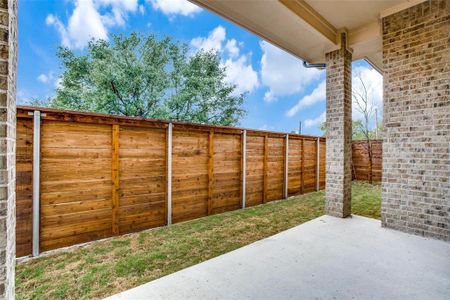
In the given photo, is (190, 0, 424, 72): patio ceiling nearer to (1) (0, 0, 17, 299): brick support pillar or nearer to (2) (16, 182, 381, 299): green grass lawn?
(1) (0, 0, 17, 299): brick support pillar

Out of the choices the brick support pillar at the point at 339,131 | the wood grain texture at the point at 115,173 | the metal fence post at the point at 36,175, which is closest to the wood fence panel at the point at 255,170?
the brick support pillar at the point at 339,131

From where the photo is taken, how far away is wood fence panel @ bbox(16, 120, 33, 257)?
2746 millimetres

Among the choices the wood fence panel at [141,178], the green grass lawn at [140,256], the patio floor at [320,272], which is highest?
the wood fence panel at [141,178]

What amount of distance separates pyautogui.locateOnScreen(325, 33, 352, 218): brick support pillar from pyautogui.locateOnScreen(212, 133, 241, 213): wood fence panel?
204 cm

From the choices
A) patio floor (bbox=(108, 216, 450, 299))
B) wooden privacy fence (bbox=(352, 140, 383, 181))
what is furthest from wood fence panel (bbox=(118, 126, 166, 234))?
wooden privacy fence (bbox=(352, 140, 383, 181))

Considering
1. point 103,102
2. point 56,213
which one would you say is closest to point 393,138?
point 56,213

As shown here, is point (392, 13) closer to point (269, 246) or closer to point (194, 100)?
point (269, 246)

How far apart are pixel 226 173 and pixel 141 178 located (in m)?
1.99

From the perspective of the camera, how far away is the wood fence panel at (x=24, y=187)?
275 centimetres

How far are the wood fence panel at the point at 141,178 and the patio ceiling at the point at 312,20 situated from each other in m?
2.37

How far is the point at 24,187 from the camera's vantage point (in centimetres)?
279

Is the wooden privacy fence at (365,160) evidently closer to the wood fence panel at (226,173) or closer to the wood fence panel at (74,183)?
the wood fence panel at (226,173)

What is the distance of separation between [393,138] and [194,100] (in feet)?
27.9

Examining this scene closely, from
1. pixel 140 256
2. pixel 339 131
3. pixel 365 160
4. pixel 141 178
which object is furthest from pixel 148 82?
pixel 365 160
